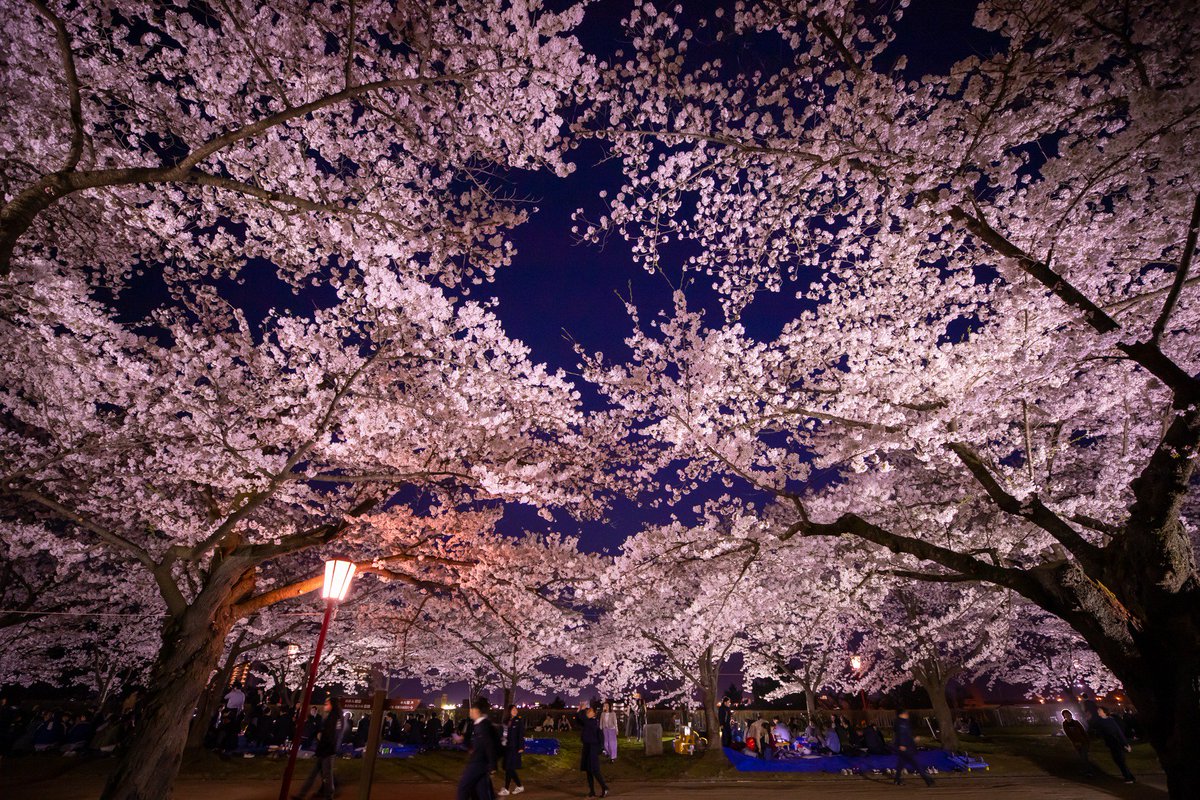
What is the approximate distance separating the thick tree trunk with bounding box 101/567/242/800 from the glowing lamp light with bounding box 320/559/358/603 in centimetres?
354

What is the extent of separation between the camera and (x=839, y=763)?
1541 centimetres

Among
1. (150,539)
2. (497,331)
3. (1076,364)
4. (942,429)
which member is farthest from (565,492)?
(150,539)

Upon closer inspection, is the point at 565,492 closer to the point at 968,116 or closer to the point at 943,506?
the point at 943,506

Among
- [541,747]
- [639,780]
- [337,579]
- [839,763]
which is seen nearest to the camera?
[337,579]

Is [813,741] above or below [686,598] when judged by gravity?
below

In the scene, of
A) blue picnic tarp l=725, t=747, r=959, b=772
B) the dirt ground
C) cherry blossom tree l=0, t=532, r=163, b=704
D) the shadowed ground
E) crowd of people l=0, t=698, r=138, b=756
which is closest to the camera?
the dirt ground

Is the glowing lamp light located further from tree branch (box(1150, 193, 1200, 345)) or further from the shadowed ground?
tree branch (box(1150, 193, 1200, 345))

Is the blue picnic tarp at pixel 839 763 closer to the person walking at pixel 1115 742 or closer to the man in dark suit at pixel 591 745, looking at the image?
the person walking at pixel 1115 742

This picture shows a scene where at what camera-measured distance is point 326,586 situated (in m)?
7.33

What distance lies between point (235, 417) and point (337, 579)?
5446 millimetres

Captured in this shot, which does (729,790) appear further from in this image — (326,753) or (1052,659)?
(1052,659)

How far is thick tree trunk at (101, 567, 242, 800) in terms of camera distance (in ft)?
25.9

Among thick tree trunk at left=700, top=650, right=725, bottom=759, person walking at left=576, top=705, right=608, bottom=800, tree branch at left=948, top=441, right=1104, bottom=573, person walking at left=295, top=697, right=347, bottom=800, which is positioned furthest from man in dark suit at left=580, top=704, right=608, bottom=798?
tree branch at left=948, top=441, right=1104, bottom=573

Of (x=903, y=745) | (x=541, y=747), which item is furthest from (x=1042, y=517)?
(x=541, y=747)
